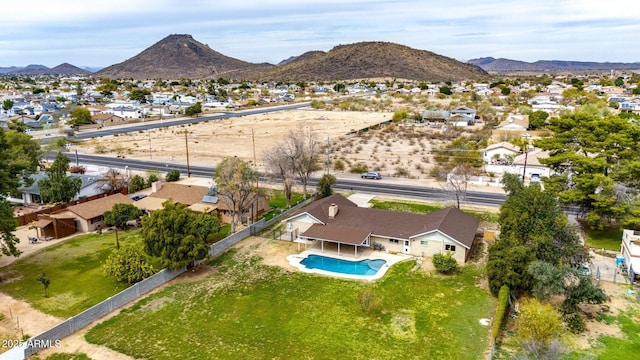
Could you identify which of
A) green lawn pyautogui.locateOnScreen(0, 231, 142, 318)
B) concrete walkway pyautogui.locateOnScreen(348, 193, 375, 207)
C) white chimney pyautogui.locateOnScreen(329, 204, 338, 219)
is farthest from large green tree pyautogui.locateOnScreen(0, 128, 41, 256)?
concrete walkway pyautogui.locateOnScreen(348, 193, 375, 207)

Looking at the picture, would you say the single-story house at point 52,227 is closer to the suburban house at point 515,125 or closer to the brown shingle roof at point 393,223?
the brown shingle roof at point 393,223

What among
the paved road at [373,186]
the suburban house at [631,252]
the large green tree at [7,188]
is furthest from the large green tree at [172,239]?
the suburban house at [631,252]

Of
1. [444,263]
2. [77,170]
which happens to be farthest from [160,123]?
[444,263]

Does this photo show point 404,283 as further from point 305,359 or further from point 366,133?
point 366,133

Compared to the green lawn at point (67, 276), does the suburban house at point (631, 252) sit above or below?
above

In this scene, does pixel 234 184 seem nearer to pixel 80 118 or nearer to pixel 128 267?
pixel 128 267

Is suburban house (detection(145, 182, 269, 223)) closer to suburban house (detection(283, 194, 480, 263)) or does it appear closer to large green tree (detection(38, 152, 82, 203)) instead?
suburban house (detection(283, 194, 480, 263))
